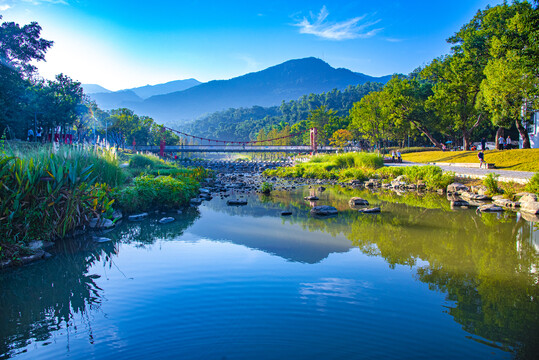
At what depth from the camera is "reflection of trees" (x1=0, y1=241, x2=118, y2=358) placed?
13.2ft

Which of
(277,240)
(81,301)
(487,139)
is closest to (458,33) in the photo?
(487,139)

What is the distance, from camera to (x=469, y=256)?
6.63 meters

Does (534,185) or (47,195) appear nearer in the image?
(47,195)

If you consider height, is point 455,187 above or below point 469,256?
above

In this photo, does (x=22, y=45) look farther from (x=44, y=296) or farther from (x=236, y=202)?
(x=44, y=296)

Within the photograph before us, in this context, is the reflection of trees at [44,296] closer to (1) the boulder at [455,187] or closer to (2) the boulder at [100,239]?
(2) the boulder at [100,239]

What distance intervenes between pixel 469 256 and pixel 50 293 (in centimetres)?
725

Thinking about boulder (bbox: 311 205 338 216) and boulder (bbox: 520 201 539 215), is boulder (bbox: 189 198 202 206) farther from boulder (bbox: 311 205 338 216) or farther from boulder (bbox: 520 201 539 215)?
boulder (bbox: 520 201 539 215)

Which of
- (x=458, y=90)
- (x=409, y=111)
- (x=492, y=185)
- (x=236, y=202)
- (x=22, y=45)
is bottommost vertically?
(x=236, y=202)

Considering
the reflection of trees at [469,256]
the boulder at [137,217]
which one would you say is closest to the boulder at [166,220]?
the boulder at [137,217]

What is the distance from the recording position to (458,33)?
31016mm

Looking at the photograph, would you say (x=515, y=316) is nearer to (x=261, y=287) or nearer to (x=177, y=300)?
(x=261, y=287)

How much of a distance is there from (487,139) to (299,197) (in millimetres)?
41050

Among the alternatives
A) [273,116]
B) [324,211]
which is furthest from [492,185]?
[273,116]
